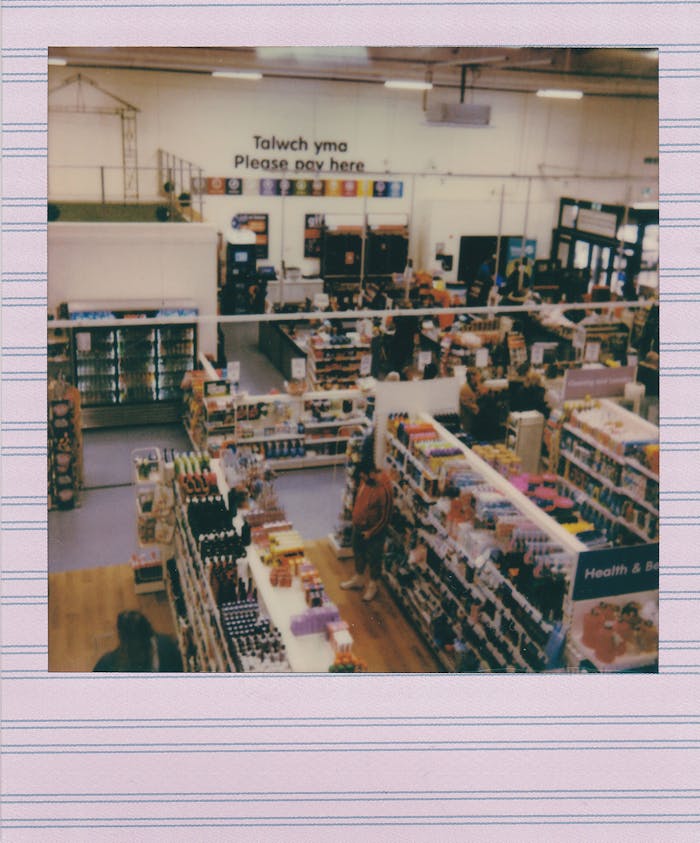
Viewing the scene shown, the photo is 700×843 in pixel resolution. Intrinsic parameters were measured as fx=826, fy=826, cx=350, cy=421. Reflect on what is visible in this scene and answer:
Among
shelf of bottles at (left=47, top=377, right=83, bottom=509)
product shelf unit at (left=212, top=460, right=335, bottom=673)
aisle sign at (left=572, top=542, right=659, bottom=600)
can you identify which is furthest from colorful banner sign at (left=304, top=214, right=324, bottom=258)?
aisle sign at (left=572, top=542, right=659, bottom=600)

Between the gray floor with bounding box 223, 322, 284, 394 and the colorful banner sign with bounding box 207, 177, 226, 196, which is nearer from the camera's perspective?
the gray floor with bounding box 223, 322, 284, 394

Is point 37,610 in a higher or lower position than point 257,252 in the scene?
lower

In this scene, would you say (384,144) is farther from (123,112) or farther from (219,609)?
(219,609)

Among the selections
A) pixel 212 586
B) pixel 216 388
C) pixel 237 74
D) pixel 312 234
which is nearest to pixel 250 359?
pixel 312 234

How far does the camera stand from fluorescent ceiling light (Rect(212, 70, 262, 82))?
1593 centimetres

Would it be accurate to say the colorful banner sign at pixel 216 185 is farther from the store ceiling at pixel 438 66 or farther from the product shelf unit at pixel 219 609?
the product shelf unit at pixel 219 609

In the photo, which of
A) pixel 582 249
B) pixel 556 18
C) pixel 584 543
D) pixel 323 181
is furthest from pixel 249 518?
pixel 582 249

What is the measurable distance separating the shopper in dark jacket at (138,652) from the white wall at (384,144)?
11.8 m

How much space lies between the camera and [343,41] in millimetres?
4027

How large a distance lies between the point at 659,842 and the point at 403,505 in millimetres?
4457

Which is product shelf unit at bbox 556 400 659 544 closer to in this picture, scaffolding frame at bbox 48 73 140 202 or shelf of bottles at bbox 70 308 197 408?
shelf of bottles at bbox 70 308 197 408

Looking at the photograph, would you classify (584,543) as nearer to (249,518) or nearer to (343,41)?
(249,518)

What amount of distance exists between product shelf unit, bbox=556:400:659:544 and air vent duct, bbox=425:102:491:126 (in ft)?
12.4

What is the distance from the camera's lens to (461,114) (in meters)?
10.3
